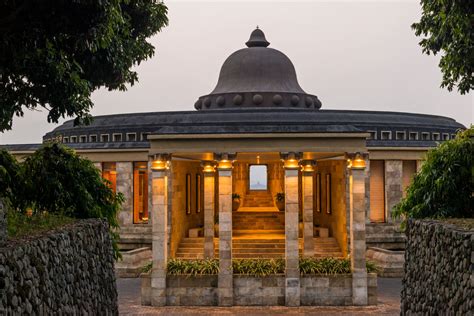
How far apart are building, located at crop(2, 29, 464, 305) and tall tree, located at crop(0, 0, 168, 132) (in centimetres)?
652

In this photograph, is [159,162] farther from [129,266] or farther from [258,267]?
[129,266]

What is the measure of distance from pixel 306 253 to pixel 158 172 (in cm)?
947

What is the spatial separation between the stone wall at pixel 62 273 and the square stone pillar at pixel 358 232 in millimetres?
9227

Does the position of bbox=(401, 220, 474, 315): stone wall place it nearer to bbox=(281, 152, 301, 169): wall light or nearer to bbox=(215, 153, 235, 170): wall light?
bbox=(281, 152, 301, 169): wall light

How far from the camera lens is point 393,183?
3194 cm

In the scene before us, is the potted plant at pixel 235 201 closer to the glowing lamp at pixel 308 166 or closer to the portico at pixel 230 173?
the glowing lamp at pixel 308 166

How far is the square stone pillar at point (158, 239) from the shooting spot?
73.9ft

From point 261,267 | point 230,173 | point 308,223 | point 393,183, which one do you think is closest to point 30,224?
point 230,173

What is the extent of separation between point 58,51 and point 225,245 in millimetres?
10624

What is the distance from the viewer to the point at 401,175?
32.1 meters

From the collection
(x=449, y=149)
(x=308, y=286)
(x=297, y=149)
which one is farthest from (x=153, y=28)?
(x=308, y=286)

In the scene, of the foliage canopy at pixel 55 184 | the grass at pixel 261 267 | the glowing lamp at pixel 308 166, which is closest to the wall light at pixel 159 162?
the grass at pixel 261 267

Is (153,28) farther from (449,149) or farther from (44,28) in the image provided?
(449,149)

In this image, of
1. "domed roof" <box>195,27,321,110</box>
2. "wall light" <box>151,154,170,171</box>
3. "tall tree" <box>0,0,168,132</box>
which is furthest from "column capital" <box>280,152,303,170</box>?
"domed roof" <box>195,27,321,110</box>
